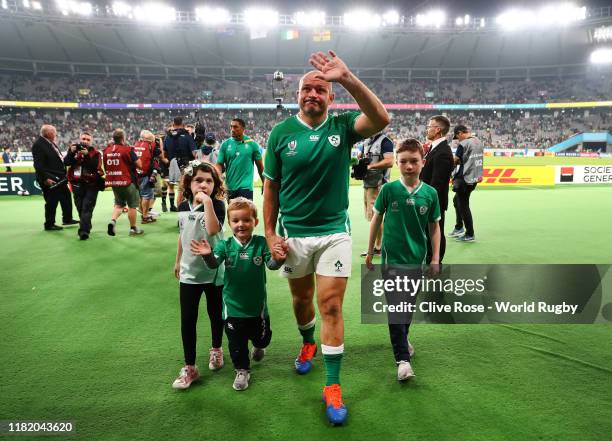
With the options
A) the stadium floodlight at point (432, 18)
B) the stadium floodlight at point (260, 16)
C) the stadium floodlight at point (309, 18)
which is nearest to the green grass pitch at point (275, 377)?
the stadium floodlight at point (260, 16)

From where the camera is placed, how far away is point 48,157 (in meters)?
8.52

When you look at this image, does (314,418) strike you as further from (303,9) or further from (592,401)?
(303,9)

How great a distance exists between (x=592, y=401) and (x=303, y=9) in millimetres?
50023

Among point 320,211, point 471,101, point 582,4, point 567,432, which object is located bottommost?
point 567,432

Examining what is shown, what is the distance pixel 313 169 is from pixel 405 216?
3.33 feet

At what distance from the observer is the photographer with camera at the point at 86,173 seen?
7.91 meters

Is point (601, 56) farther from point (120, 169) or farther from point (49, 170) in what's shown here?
point (49, 170)

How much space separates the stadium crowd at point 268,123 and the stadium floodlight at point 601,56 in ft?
18.3

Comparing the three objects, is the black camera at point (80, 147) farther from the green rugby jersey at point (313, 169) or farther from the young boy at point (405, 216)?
the young boy at point (405, 216)

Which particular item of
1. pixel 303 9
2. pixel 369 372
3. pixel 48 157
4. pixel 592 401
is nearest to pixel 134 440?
pixel 369 372

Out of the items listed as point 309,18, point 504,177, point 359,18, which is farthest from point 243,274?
point 359,18

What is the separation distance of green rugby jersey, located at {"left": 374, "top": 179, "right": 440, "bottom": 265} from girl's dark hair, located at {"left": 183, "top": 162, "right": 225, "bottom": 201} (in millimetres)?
1328

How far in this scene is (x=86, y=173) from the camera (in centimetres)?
800

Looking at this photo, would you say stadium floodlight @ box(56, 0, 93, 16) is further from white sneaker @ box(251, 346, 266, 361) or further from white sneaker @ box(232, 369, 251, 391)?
white sneaker @ box(232, 369, 251, 391)
